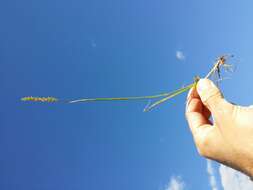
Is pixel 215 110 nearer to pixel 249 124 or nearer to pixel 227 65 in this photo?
pixel 249 124

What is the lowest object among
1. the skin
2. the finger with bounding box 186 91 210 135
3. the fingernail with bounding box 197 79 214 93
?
the skin

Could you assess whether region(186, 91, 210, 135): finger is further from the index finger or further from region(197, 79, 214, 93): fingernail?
region(197, 79, 214, 93): fingernail

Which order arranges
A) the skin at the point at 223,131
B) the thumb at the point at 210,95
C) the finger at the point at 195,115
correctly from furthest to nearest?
the finger at the point at 195,115 < the thumb at the point at 210,95 < the skin at the point at 223,131

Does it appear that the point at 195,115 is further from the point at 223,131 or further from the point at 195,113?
the point at 223,131

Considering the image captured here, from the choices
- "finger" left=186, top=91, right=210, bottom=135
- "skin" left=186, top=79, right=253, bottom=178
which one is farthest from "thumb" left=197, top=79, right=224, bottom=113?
"finger" left=186, top=91, right=210, bottom=135

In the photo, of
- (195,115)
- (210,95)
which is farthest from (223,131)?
(195,115)

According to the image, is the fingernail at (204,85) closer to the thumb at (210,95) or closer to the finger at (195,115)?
the thumb at (210,95)

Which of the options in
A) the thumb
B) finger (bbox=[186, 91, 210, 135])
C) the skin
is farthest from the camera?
finger (bbox=[186, 91, 210, 135])

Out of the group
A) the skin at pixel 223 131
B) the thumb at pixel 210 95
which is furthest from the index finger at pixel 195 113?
the thumb at pixel 210 95

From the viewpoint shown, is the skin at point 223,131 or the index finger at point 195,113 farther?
the index finger at point 195,113

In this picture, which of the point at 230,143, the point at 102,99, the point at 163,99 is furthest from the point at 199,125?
the point at 163,99
